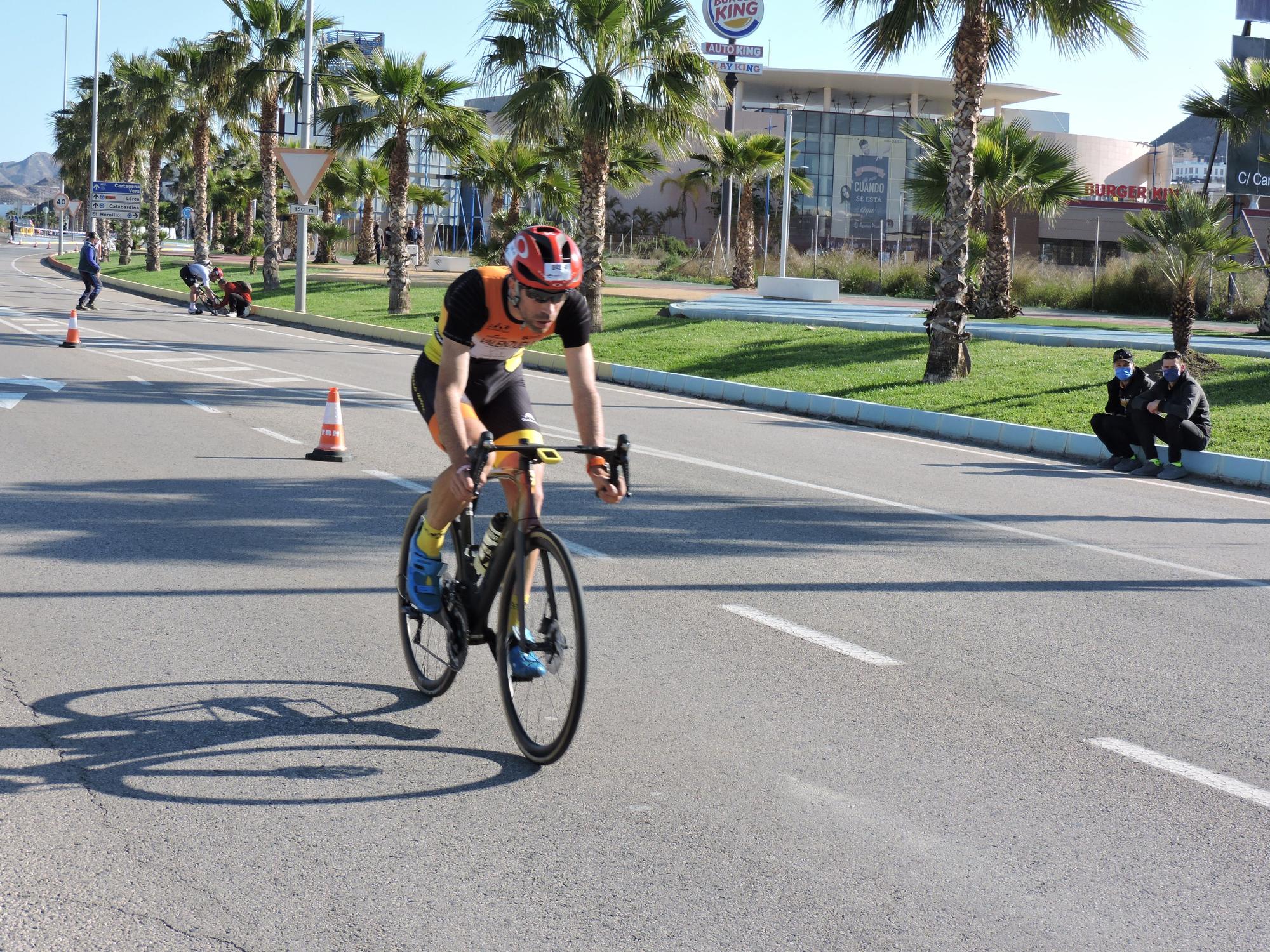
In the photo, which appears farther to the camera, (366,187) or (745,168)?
(366,187)

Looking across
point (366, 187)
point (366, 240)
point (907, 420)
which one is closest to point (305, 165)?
point (907, 420)

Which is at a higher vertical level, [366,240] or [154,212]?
[154,212]

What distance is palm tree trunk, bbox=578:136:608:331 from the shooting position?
2631cm

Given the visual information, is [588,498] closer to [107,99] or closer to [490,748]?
[490,748]

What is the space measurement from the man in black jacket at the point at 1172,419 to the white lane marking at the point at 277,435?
802 cm

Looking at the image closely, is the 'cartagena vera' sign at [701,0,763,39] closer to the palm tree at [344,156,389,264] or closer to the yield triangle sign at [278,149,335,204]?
the palm tree at [344,156,389,264]

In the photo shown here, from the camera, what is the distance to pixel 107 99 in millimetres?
65250

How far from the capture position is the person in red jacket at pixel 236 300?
34344 mm

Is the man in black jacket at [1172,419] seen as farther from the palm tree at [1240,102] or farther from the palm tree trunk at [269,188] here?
the palm tree trunk at [269,188]

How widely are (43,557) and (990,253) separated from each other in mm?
24272

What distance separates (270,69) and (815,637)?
3518 centimetres

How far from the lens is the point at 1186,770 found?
4.85m

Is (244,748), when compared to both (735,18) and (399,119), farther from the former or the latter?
(735,18)

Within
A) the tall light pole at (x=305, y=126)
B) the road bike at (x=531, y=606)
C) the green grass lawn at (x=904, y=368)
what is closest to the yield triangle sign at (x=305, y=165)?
the tall light pole at (x=305, y=126)
